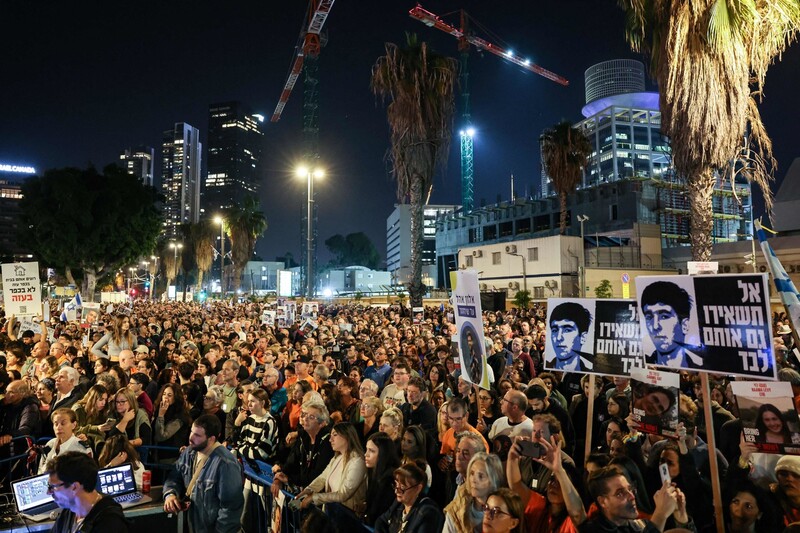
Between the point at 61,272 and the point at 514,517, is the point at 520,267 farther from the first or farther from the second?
the point at 514,517

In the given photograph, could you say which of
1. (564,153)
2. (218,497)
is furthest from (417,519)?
(564,153)

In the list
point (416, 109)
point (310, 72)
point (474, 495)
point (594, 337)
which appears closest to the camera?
point (474, 495)

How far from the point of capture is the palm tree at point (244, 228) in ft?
181

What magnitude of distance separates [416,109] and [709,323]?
57.9 ft

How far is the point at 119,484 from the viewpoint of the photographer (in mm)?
5062

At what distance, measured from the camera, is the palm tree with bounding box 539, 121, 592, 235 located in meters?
36.0

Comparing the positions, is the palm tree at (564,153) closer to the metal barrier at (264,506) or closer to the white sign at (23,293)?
the white sign at (23,293)

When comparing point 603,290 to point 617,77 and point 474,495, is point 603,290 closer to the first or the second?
point 474,495

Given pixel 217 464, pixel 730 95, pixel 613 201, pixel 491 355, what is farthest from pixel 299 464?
pixel 613 201

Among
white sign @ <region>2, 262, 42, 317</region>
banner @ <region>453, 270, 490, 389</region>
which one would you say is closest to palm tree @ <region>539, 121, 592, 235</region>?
white sign @ <region>2, 262, 42, 317</region>

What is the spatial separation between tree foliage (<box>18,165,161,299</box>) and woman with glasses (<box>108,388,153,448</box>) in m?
38.1

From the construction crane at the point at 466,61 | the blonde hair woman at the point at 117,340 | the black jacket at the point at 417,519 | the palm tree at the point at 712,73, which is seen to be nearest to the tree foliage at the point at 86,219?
the blonde hair woman at the point at 117,340

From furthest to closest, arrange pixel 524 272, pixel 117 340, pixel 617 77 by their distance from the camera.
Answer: pixel 617 77, pixel 524 272, pixel 117 340

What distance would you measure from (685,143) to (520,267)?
40.7 metres
